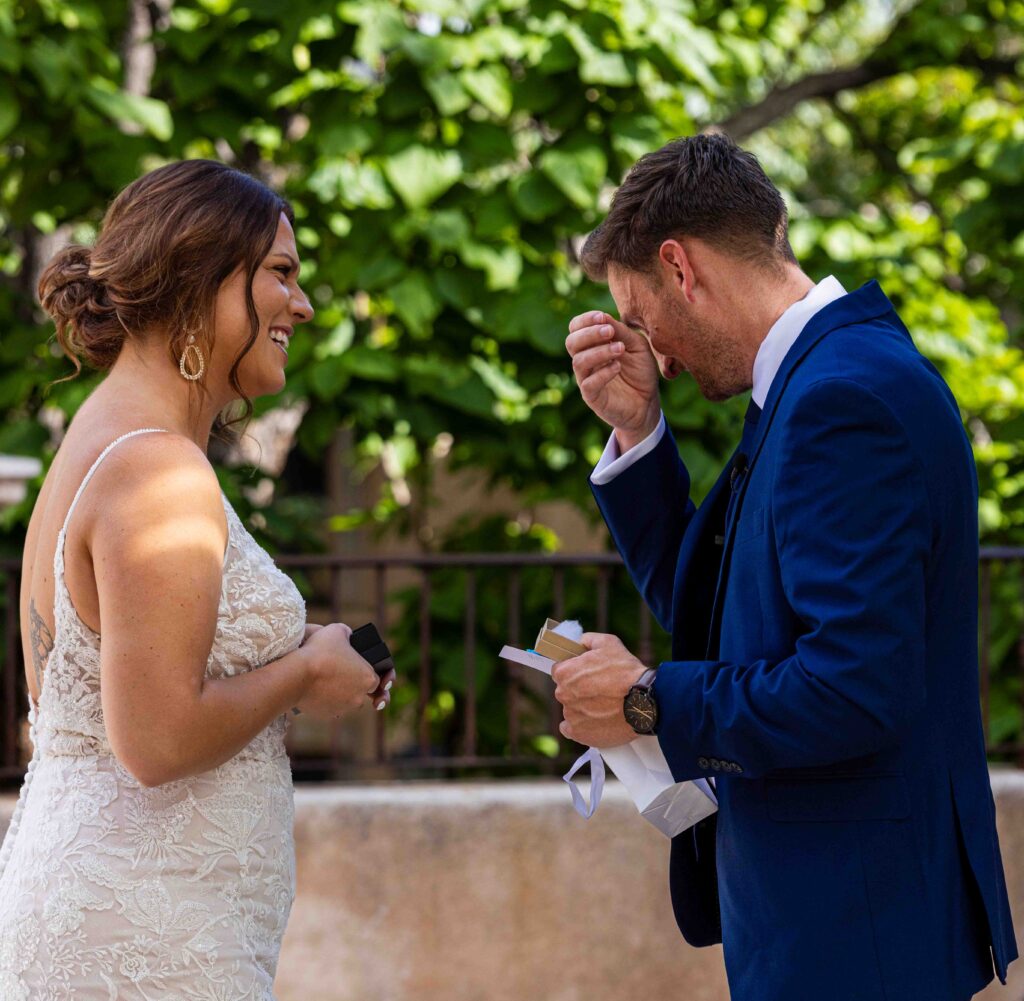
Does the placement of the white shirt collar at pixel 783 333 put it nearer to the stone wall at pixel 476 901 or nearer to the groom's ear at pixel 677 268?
the groom's ear at pixel 677 268

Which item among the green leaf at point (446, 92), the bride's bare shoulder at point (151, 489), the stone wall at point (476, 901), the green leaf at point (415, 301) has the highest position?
the bride's bare shoulder at point (151, 489)

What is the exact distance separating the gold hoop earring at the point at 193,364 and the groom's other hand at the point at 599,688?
2.42 ft

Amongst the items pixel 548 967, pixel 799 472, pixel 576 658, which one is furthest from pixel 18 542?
pixel 799 472

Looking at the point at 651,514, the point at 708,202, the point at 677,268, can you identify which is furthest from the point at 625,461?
the point at 708,202

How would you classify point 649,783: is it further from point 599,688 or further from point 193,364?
point 193,364

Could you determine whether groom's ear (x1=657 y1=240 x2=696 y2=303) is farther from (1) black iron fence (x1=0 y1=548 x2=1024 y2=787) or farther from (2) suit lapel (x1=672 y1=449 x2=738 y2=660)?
(1) black iron fence (x1=0 y1=548 x2=1024 y2=787)

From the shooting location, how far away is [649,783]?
6.96 feet

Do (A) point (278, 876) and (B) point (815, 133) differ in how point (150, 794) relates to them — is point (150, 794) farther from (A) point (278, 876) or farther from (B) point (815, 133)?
(B) point (815, 133)

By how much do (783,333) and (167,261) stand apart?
96 cm

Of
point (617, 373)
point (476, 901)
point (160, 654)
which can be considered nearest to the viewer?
point (160, 654)

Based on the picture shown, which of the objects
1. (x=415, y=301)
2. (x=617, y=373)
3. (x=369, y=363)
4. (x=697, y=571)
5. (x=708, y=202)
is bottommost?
(x=369, y=363)

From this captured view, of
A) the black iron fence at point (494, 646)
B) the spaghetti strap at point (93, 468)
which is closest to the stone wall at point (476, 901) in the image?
the black iron fence at point (494, 646)

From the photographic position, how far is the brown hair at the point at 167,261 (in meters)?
2.12

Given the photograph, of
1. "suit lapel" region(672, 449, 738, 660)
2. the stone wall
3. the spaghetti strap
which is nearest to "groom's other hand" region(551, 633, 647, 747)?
"suit lapel" region(672, 449, 738, 660)
